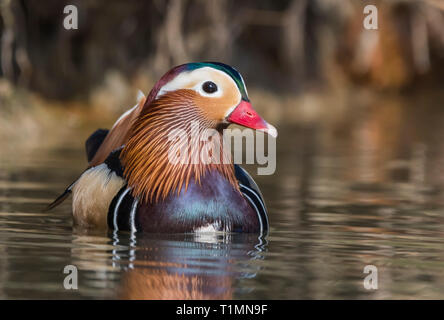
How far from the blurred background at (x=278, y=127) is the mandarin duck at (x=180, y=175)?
0.23m

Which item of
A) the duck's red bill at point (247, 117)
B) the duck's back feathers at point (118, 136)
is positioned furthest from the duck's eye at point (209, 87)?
the duck's back feathers at point (118, 136)

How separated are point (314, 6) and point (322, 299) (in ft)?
39.9

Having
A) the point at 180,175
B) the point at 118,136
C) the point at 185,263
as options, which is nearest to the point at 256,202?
the point at 180,175

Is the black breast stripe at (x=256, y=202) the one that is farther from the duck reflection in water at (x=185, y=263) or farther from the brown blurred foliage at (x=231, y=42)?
the brown blurred foliage at (x=231, y=42)

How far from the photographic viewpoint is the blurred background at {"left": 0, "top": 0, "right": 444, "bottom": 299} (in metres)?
4.74

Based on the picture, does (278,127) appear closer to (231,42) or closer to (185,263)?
(231,42)

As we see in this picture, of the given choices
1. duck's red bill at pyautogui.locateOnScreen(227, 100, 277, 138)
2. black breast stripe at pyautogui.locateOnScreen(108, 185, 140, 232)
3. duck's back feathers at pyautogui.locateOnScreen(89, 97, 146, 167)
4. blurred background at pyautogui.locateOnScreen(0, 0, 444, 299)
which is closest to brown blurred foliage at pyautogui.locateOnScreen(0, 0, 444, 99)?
blurred background at pyautogui.locateOnScreen(0, 0, 444, 299)

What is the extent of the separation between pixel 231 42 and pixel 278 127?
2097mm

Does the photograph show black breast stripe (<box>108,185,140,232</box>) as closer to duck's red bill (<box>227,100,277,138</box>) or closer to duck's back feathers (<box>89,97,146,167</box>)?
duck's back feathers (<box>89,97,146,167</box>)

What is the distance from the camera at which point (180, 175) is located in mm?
5555

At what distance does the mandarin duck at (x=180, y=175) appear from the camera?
18.0 ft

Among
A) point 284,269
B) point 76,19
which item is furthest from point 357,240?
point 76,19

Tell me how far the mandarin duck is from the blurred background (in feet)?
0.75

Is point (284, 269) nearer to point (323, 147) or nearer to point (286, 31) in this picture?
point (323, 147)
